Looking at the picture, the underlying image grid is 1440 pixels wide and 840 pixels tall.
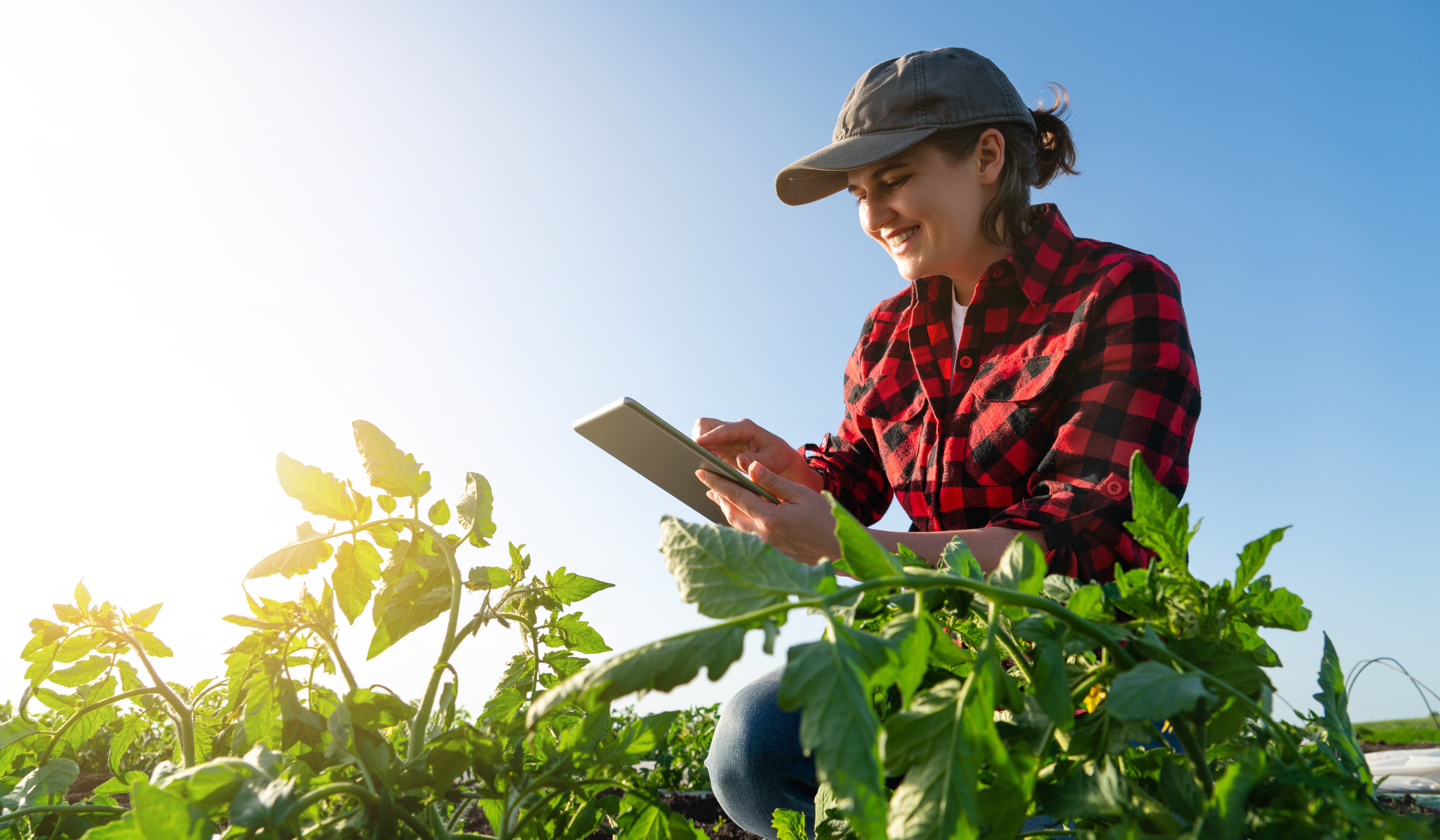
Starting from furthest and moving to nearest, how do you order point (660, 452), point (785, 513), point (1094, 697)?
point (660, 452) < point (785, 513) < point (1094, 697)

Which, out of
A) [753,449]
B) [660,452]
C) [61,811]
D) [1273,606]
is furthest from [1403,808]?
[753,449]

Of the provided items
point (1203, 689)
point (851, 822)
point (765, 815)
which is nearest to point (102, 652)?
point (851, 822)

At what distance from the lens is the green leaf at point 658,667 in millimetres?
416

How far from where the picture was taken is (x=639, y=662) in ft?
1.40

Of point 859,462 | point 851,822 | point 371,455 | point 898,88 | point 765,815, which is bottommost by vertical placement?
point 765,815

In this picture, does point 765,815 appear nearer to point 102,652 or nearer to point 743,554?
point 102,652

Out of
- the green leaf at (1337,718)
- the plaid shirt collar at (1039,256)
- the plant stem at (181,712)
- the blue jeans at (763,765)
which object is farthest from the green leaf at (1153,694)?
the plaid shirt collar at (1039,256)

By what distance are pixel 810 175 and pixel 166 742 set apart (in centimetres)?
289

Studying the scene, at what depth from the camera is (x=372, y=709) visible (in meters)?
0.65

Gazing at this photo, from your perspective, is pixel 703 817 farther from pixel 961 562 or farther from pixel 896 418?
pixel 961 562

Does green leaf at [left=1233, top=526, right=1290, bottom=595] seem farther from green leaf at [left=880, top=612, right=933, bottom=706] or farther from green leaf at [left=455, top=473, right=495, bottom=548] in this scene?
green leaf at [left=455, top=473, right=495, bottom=548]

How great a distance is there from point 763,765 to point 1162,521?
161cm

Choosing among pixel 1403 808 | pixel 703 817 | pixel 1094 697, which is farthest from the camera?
pixel 703 817

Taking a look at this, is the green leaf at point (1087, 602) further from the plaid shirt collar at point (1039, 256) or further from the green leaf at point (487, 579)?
the plaid shirt collar at point (1039, 256)
